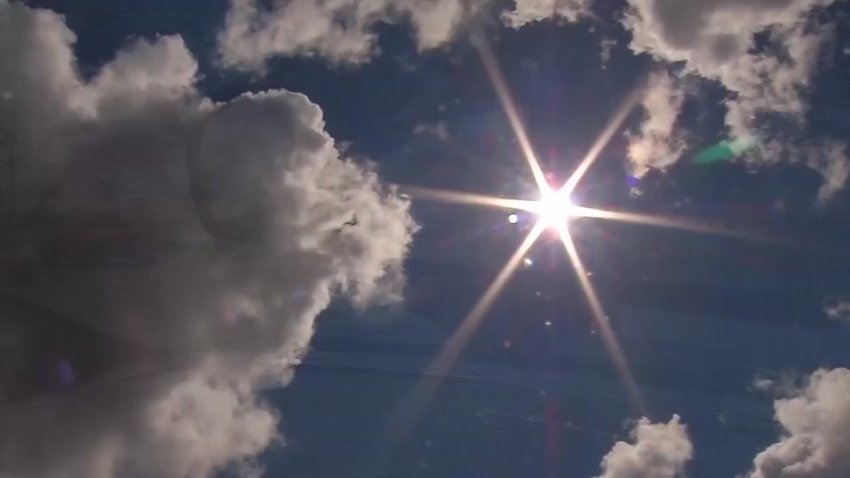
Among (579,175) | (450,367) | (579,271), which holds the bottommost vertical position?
(450,367)

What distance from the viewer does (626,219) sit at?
5.74 meters

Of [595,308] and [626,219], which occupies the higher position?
[626,219]

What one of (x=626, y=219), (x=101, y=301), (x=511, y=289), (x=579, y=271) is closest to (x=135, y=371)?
(x=101, y=301)

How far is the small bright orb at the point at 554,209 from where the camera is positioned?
5617 mm

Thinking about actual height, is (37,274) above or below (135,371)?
above

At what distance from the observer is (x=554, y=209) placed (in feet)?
18.5

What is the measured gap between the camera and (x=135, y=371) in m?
6.36

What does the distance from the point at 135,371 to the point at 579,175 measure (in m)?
3.59

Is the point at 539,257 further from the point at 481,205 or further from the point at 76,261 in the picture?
the point at 76,261

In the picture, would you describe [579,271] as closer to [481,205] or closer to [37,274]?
[481,205]

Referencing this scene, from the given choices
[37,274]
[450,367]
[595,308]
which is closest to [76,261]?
[37,274]

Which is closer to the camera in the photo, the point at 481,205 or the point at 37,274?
the point at 481,205

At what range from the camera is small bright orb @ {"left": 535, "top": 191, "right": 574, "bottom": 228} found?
5.62 meters

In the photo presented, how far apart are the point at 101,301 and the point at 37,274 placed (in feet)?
1.64
